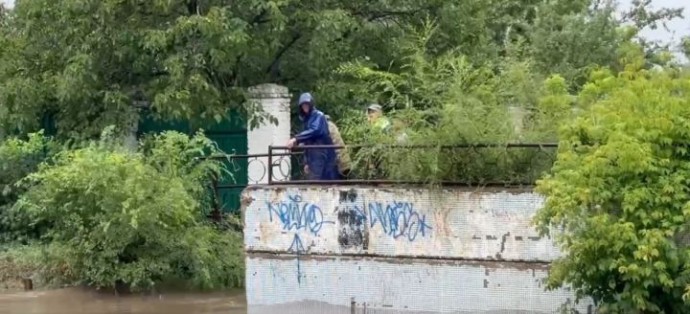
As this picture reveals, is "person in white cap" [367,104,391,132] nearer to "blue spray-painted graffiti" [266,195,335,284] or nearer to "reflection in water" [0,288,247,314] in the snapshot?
"blue spray-painted graffiti" [266,195,335,284]

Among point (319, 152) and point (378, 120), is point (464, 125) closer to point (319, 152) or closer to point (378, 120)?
point (378, 120)

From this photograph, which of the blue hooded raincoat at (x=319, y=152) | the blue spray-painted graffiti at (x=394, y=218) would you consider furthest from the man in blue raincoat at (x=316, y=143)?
the blue spray-painted graffiti at (x=394, y=218)

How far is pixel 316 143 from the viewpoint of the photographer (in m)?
11.5

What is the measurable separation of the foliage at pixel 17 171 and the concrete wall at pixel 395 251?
14.1ft

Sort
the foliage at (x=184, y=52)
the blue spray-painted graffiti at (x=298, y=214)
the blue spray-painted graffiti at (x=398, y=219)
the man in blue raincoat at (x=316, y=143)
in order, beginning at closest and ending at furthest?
the blue spray-painted graffiti at (x=398, y=219) < the blue spray-painted graffiti at (x=298, y=214) < the man in blue raincoat at (x=316, y=143) < the foliage at (x=184, y=52)

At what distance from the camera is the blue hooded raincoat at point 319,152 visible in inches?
429

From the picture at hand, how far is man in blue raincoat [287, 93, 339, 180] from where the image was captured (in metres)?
10.9

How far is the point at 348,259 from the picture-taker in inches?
407

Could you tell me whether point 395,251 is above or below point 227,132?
below

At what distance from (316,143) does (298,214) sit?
1.23m

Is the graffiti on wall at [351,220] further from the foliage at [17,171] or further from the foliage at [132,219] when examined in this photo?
the foliage at [17,171]

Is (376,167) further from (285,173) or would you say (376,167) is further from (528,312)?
(528,312)

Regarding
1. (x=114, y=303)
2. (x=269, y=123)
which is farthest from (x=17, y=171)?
(x=114, y=303)

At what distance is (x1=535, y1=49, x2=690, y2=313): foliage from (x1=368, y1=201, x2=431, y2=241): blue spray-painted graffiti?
6.69 feet
